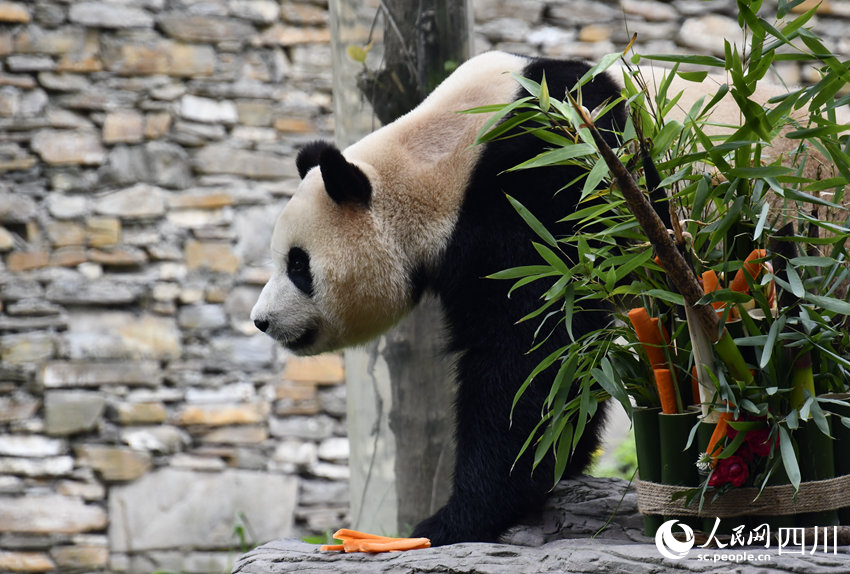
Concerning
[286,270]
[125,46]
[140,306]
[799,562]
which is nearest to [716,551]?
[799,562]

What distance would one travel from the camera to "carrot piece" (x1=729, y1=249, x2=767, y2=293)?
1.34m

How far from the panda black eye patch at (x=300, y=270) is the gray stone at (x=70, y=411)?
2.31 metres

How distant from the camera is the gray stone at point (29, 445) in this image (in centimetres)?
393

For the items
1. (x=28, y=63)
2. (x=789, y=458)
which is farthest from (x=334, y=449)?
(x=789, y=458)

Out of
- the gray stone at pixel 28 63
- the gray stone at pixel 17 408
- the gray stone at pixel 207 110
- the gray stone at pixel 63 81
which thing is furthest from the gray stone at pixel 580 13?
the gray stone at pixel 17 408

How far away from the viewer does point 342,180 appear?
194 centimetres

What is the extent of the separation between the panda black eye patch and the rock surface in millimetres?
605

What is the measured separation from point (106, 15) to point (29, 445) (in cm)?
198

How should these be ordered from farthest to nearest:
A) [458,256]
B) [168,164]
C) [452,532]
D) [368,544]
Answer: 1. [168,164]
2. [458,256]
3. [452,532]
4. [368,544]

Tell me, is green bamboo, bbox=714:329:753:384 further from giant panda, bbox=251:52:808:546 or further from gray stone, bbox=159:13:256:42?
gray stone, bbox=159:13:256:42

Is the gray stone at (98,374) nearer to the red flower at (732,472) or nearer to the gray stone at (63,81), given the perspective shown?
the gray stone at (63,81)

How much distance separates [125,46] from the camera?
4.11m

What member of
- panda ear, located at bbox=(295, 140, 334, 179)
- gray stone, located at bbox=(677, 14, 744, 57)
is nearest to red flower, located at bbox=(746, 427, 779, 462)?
panda ear, located at bbox=(295, 140, 334, 179)

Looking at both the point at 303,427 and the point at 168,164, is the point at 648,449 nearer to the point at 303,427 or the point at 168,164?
the point at 303,427
